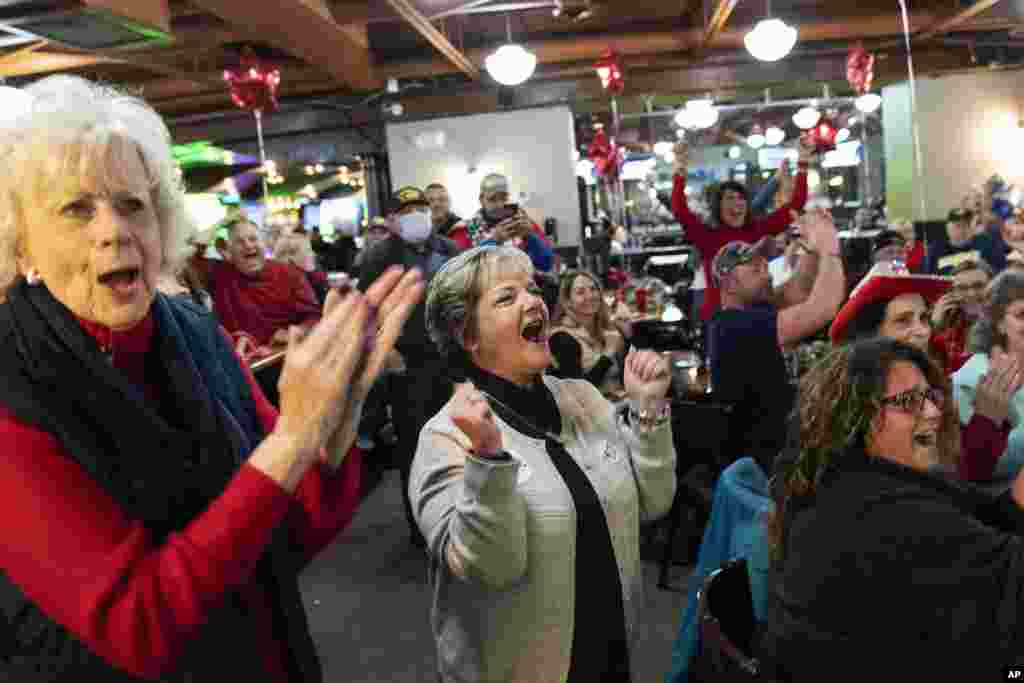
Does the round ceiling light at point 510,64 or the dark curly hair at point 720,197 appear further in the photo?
the round ceiling light at point 510,64

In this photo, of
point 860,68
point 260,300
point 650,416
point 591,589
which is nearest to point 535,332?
point 650,416

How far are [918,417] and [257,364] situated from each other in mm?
2822

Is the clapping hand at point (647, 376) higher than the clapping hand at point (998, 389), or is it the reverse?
the clapping hand at point (647, 376)

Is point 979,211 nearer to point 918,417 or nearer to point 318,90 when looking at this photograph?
point 918,417

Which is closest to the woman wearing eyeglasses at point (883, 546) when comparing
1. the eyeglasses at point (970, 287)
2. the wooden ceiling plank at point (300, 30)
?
the eyeglasses at point (970, 287)

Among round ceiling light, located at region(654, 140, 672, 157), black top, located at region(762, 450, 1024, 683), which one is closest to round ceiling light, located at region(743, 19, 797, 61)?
black top, located at region(762, 450, 1024, 683)

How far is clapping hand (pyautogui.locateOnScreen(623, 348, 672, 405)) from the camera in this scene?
193 cm

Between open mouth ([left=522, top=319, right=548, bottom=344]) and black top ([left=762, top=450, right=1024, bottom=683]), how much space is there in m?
0.62

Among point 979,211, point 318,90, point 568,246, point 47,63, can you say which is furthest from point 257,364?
point 318,90

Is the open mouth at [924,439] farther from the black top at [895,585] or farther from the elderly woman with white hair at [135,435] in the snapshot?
the elderly woman with white hair at [135,435]

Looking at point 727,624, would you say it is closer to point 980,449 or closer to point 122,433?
point 980,449

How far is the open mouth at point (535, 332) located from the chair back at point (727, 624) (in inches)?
25.6

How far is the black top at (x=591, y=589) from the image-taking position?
5.90 feet

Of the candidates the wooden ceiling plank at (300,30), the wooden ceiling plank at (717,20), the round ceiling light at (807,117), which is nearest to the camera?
the wooden ceiling plank at (300,30)
